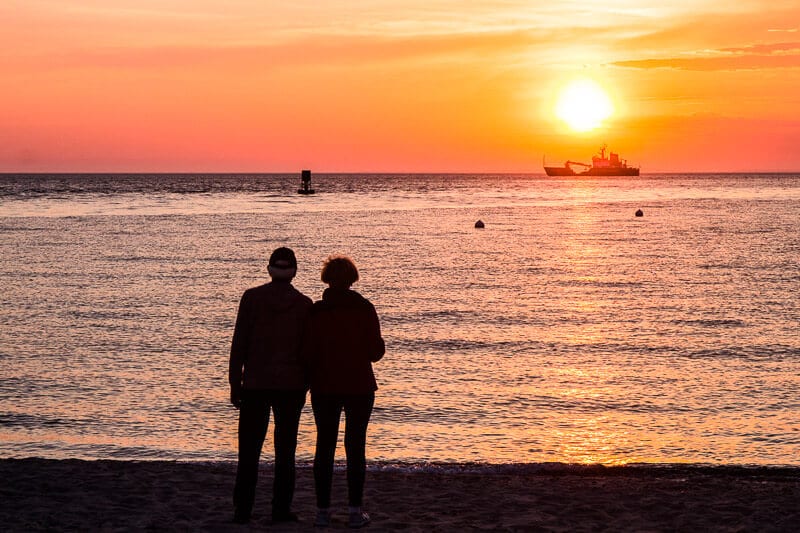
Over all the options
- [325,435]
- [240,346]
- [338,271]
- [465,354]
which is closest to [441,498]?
[325,435]

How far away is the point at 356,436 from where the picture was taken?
791 cm

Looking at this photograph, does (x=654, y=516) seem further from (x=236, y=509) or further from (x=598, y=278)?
(x=598, y=278)

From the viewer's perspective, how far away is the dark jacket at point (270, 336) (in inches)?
305

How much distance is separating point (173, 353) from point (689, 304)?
1401 cm

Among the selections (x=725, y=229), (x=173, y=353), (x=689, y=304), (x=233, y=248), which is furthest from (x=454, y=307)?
(x=725, y=229)

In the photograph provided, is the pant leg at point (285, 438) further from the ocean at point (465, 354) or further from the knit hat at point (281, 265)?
the ocean at point (465, 354)

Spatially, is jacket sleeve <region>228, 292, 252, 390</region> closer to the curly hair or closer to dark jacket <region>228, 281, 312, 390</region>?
dark jacket <region>228, 281, 312, 390</region>

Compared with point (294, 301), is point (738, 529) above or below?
below

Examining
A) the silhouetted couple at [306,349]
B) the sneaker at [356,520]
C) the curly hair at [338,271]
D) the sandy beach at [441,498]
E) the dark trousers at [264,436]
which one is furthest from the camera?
the sandy beach at [441,498]

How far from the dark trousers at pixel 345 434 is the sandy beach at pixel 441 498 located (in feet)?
1.38

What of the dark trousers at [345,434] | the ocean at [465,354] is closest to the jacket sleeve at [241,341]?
the dark trousers at [345,434]

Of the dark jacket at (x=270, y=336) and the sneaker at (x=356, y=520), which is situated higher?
the dark jacket at (x=270, y=336)

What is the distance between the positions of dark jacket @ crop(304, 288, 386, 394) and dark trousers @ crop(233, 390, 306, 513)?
1.05 feet

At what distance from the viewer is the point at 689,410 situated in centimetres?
1423
